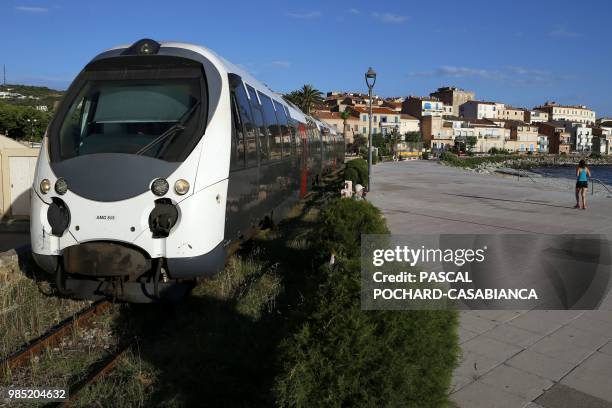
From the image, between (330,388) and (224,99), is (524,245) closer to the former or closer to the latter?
(224,99)

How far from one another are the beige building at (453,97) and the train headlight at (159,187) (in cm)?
15467

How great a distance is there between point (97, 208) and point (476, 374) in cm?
392

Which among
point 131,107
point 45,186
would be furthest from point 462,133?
point 45,186

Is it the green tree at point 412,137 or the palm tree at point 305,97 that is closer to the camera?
the palm tree at point 305,97

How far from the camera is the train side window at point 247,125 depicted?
702 cm

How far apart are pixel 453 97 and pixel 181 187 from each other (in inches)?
6309

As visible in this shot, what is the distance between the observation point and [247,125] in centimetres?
732

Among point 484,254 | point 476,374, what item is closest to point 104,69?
point 476,374

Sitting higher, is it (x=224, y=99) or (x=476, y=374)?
(x=224, y=99)

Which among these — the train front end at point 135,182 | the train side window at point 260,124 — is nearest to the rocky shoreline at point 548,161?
the train side window at point 260,124

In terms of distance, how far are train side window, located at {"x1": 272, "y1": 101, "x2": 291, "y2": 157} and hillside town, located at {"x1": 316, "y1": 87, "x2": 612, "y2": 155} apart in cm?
8439

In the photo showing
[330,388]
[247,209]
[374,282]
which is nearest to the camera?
[330,388]

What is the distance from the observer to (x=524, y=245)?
31.6 ft

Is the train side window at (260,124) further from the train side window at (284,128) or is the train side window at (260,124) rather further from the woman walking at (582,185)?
the woman walking at (582,185)
